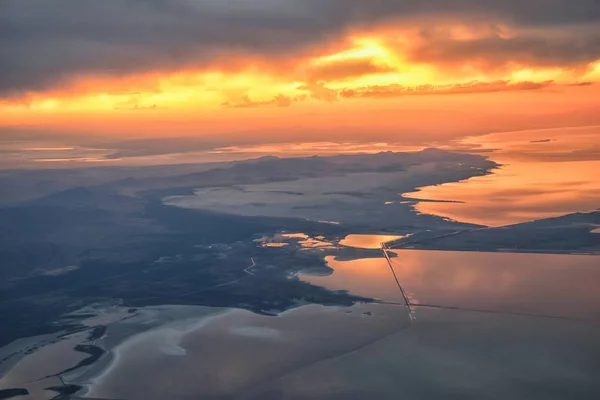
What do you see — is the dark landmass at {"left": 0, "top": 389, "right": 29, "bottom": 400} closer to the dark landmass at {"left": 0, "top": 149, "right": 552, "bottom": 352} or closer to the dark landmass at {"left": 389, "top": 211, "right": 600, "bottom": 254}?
the dark landmass at {"left": 0, "top": 149, "right": 552, "bottom": 352}

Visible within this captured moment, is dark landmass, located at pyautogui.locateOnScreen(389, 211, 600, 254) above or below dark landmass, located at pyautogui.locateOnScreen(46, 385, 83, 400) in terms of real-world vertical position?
→ above

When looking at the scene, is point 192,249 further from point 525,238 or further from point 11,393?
point 11,393

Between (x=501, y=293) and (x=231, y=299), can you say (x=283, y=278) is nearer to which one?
(x=231, y=299)

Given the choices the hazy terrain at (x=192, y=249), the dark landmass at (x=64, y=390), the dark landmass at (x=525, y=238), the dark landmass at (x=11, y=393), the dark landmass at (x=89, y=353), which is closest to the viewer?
the dark landmass at (x=64, y=390)

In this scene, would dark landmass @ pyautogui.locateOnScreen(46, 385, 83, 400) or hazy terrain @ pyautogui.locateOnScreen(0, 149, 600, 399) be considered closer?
dark landmass @ pyautogui.locateOnScreen(46, 385, 83, 400)

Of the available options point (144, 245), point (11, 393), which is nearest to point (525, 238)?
point (144, 245)

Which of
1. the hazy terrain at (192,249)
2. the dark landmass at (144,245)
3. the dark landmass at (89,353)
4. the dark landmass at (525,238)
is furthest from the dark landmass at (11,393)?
the dark landmass at (525,238)

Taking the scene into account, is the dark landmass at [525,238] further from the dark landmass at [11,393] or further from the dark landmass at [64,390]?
the dark landmass at [11,393]

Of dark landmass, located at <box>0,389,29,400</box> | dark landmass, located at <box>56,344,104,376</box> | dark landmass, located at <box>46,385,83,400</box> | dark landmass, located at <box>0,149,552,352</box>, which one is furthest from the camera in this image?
dark landmass, located at <box>0,149,552,352</box>

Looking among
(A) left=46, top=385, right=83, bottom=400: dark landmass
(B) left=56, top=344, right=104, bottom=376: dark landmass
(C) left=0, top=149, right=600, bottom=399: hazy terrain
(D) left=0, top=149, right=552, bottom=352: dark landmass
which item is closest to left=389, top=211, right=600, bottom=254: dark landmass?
(C) left=0, top=149, right=600, bottom=399: hazy terrain
